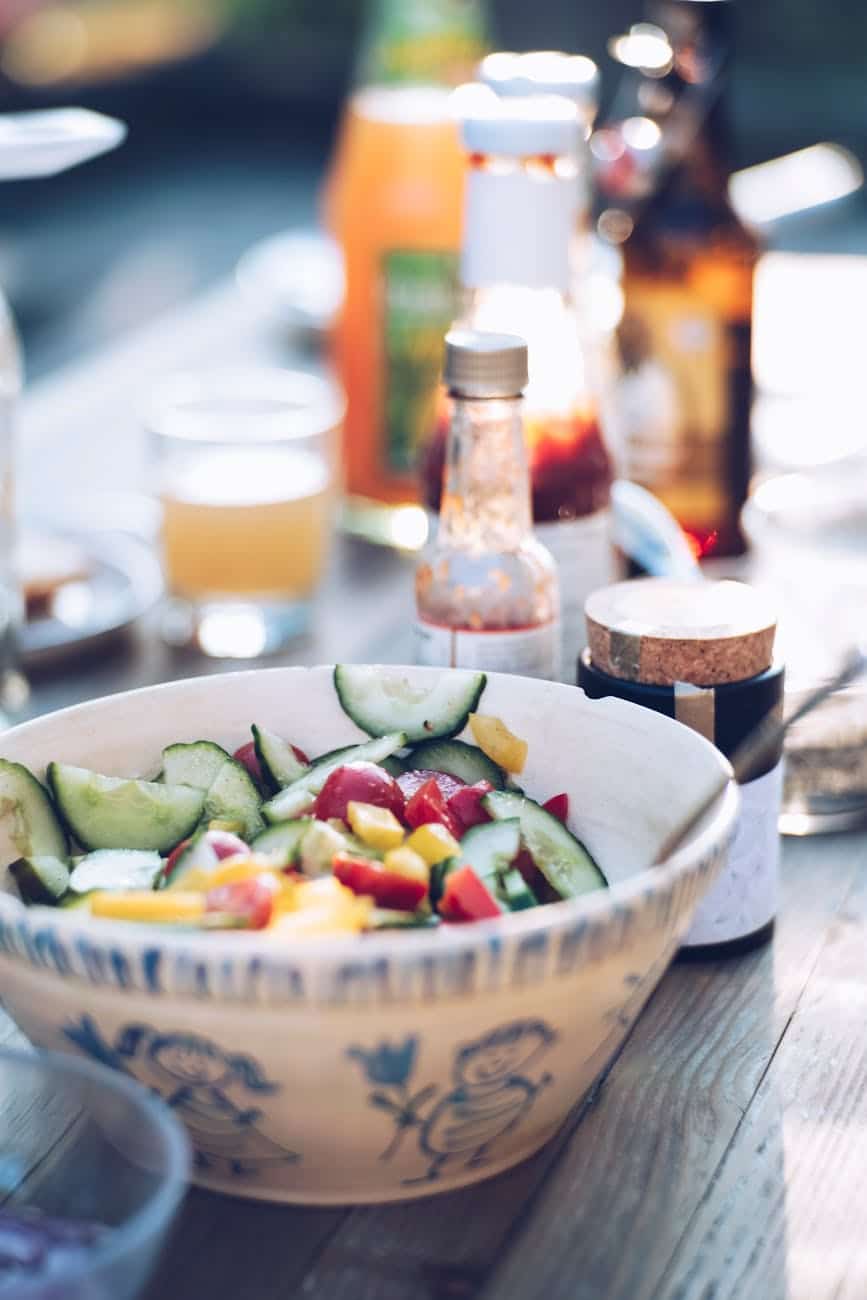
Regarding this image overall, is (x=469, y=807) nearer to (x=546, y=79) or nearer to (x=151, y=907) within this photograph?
(x=151, y=907)

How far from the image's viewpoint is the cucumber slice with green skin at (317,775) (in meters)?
0.72

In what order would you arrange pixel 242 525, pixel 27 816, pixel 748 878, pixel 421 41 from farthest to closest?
pixel 421 41, pixel 242 525, pixel 748 878, pixel 27 816

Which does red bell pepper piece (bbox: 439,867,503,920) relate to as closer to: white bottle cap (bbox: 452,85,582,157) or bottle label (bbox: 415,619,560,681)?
bottle label (bbox: 415,619,560,681)

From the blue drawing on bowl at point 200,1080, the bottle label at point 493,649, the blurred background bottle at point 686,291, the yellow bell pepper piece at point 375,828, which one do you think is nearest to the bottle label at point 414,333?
the blurred background bottle at point 686,291

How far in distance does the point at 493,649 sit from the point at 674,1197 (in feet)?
0.97

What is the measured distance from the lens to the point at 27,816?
2.33 feet

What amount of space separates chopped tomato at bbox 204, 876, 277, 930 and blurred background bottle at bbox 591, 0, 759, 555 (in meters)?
0.76

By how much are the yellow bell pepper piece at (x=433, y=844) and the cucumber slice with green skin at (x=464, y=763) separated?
10 cm

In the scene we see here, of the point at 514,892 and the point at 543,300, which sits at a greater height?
the point at 543,300

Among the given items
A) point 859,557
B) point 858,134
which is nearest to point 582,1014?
point 859,557

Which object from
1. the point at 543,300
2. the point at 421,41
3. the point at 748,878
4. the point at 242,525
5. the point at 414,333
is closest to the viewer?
the point at 748,878

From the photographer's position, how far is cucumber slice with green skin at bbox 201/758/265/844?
2.42 feet

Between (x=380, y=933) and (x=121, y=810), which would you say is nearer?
(x=380, y=933)

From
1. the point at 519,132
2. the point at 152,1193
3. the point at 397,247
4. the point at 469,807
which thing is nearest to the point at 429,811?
the point at 469,807
